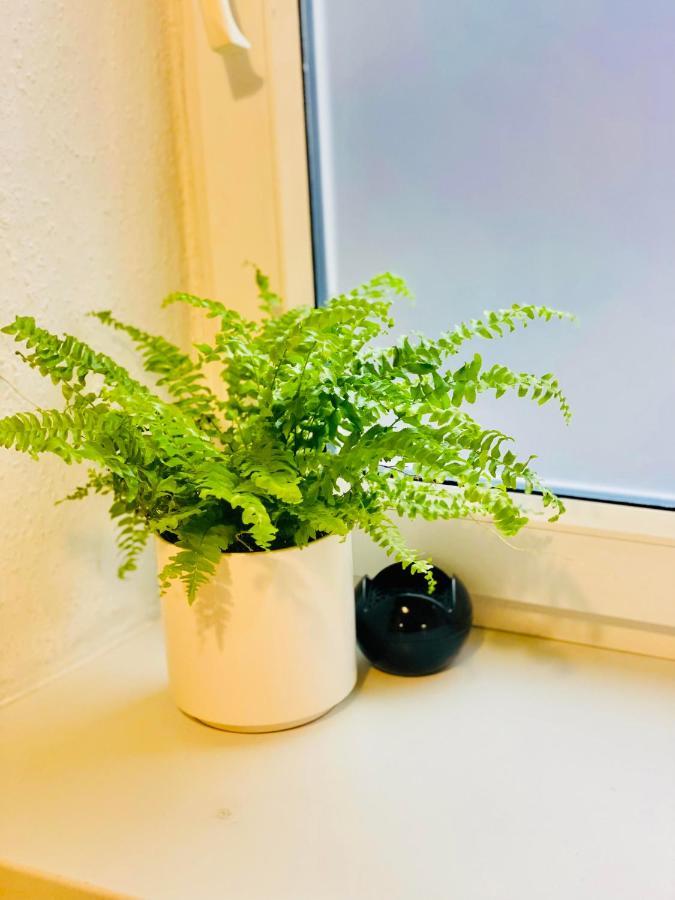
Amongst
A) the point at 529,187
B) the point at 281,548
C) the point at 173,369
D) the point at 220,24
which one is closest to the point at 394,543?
the point at 281,548

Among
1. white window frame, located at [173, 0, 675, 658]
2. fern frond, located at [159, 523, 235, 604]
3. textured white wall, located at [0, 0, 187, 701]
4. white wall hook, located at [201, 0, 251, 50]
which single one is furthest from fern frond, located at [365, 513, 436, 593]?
white wall hook, located at [201, 0, 251, 50]

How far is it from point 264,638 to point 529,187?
50 centimetres

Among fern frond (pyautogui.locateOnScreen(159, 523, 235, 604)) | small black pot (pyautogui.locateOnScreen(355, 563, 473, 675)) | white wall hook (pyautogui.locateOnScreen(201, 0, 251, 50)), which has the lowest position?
small black pot (pyautogui.locateOnScreen(355, 563, 473, 675))

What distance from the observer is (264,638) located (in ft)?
2.27

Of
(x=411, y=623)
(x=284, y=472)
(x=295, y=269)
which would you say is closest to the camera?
(x=284, y=472)

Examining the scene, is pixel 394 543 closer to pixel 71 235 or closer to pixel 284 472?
pixel 284 472

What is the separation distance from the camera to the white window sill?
22.6 inches

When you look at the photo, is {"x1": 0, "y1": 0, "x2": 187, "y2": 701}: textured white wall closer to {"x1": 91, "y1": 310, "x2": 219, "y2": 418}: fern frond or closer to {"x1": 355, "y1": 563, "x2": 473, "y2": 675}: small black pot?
{"x1": 91, "y1": 310, "x2": 219, "y2": 418}: fern frond

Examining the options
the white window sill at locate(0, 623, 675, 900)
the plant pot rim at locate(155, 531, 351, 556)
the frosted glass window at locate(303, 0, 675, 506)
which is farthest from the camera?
the frosted glass window at locate(303, 0, 675, 506)

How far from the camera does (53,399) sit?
0.80 m

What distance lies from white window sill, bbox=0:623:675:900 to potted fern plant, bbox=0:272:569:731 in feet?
0.17

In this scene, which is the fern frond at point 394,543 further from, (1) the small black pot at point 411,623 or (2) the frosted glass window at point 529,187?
(2) the frosted glass window at point 529,187

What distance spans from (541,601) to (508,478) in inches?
10.9

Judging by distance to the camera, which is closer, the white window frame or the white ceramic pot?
the white ceramic pot
